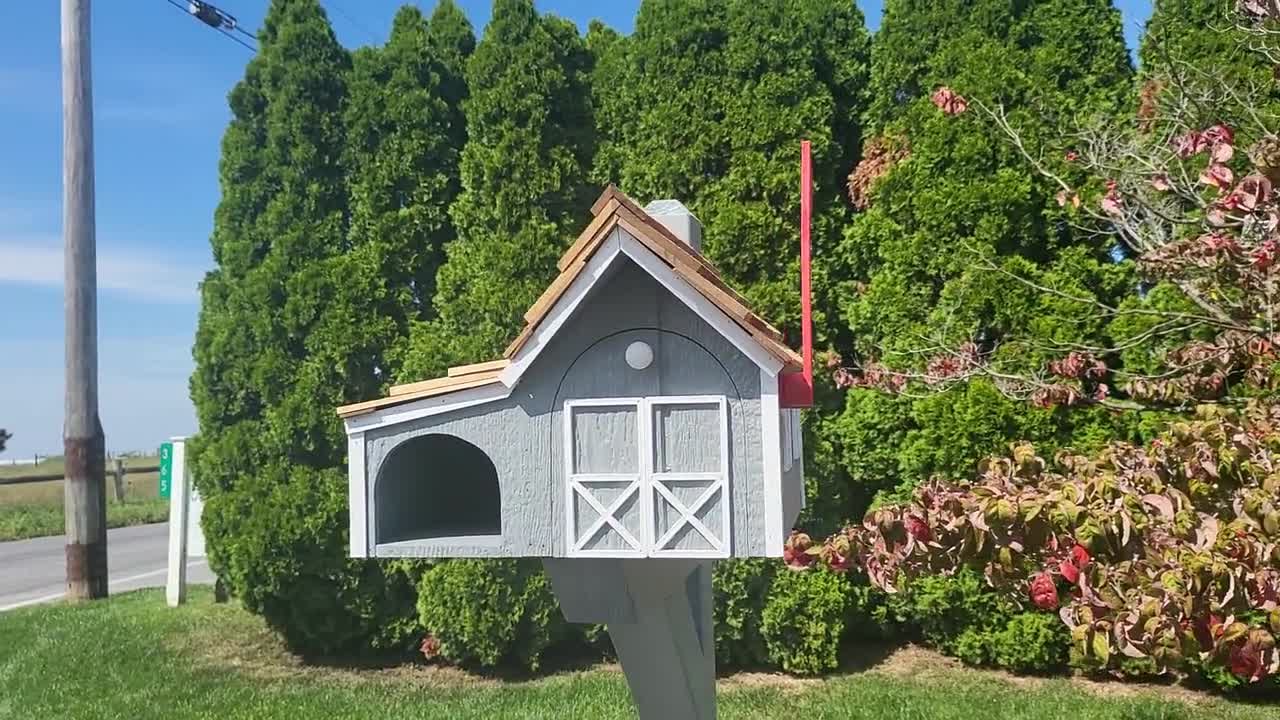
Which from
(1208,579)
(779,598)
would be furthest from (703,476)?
(779,598)

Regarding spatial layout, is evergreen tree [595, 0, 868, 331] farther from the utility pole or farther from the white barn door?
the utility pole

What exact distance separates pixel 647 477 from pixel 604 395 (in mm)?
301

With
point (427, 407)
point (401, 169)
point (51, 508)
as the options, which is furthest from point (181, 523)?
point (51, 508)

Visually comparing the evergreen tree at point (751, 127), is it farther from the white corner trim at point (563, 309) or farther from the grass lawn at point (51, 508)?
the grass lawn at point (51, 508)

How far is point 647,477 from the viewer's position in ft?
10.1

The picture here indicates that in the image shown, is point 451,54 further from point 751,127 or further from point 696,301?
point 696,301

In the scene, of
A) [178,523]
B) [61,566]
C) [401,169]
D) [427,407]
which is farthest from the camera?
[61,566]

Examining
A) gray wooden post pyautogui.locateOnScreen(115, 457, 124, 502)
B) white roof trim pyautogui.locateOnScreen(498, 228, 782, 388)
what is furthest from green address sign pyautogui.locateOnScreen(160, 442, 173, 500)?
gray wooden post pyautogui.locateOnScreen(115, 457, 124, 502)

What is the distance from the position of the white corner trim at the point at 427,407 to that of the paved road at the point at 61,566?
10063mm

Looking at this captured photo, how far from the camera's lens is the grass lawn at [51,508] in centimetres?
1912

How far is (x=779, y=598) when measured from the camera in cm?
739

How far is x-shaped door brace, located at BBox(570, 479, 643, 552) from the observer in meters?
3.06

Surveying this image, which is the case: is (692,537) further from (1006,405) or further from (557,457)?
(1006,405)

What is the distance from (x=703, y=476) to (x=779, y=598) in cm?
469
